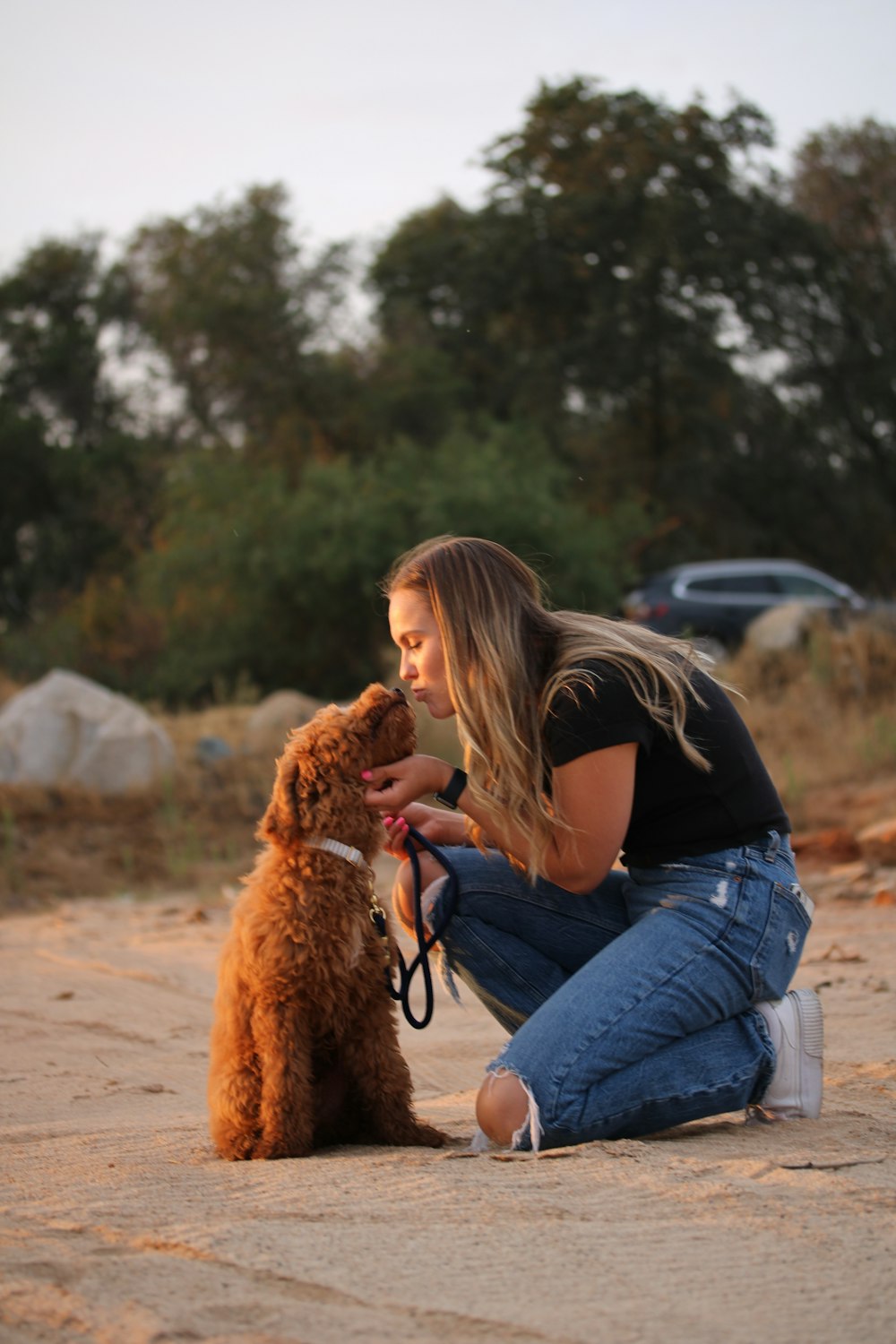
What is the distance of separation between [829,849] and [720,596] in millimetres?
9721

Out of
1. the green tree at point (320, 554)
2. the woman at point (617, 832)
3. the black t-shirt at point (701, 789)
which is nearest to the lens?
the woman at point (617, 832)

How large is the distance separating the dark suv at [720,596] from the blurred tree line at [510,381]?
0.69 meters

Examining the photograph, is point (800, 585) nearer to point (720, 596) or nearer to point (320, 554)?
point (720, 596)

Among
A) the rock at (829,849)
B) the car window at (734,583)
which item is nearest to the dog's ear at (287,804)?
the rock at (829,849)

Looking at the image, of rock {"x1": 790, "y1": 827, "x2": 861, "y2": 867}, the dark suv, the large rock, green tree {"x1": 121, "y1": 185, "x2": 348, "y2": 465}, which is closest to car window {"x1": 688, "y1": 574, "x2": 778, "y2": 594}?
the dark suv

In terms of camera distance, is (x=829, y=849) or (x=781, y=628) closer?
(x=829, y=849)

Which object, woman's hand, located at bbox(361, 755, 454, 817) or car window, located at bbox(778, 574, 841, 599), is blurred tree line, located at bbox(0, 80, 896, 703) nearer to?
car window, located at bbox(778, 574, 841, 599)

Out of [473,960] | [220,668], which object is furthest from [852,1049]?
[220,668]

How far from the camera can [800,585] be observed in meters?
18.3

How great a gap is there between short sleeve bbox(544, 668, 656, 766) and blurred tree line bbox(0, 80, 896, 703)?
1311cm

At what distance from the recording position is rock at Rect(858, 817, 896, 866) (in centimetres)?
828

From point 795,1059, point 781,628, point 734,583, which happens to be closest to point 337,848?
point 795,1059

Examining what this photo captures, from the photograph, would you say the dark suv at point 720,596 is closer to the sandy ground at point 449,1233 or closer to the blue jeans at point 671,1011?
the sandy ground at point 449,1233

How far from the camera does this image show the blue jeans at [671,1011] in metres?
3.36
